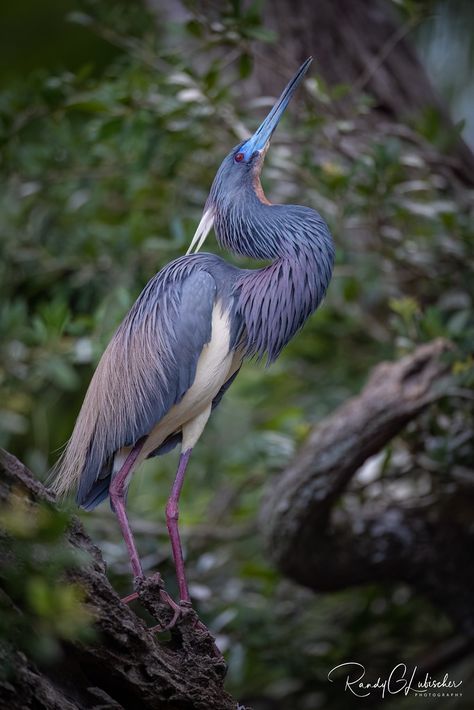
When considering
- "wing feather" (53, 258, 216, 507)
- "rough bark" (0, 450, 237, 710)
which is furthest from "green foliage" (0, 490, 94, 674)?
"wing feather" (53, 258, 216, 507)

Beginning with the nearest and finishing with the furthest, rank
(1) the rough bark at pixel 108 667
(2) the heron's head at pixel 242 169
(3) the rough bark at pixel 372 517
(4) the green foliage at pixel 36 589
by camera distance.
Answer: (4) the green foliage at pixel 36 589 < (1) the rough bark at pixel 108 667 < (2) the heron's head at pixel 242 169 < (3) the rough bark at pixel 372 517

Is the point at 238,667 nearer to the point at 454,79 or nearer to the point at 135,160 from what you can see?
the point at 135,160

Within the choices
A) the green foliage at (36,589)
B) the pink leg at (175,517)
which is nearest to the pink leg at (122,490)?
the pink leg at (175,517)

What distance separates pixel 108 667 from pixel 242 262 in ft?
9.25

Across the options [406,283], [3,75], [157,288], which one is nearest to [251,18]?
[157,288]

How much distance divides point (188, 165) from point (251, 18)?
1.19 m

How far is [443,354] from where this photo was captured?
3605 mm

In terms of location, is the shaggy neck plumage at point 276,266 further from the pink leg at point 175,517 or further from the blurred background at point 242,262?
the blurred background at point 242,262

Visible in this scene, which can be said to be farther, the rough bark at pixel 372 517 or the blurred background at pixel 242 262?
the blurred background at pixel 242 262

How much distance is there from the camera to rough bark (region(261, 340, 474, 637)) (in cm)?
371

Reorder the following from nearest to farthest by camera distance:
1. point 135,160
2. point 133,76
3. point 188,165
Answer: point 133,76, point 135,160, point 188,165

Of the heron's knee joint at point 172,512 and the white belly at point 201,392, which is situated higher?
the white belly at point 201,392

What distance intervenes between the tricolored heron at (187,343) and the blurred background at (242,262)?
21.4 inches

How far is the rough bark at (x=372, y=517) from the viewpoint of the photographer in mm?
3715
